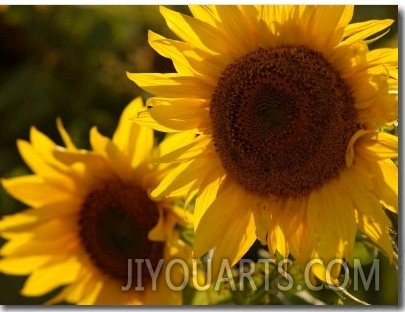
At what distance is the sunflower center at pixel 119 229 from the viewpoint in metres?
1.82

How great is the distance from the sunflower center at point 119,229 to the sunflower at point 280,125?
8.3 inches

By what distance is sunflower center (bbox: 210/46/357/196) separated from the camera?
1497 millimetres

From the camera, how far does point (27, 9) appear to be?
226cm

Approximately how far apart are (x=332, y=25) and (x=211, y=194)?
0.38 meters

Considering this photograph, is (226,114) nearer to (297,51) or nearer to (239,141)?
(239,141)

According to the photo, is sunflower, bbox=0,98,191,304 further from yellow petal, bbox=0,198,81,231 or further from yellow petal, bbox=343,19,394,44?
yellow petal, bbox=343,19,394,44

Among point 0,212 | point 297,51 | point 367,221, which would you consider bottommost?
point 0,212

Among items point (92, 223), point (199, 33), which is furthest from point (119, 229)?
point (199, 33)

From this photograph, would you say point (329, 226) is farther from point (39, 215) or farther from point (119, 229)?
point (39, 215)

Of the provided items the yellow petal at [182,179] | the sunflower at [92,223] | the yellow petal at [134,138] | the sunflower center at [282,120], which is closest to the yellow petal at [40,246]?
the sunflower at [92,223]

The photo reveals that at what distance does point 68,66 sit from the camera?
7.79ft

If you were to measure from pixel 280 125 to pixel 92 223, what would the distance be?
20.7 inches

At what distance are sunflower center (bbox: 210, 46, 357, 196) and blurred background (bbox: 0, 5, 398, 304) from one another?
1.80ft
